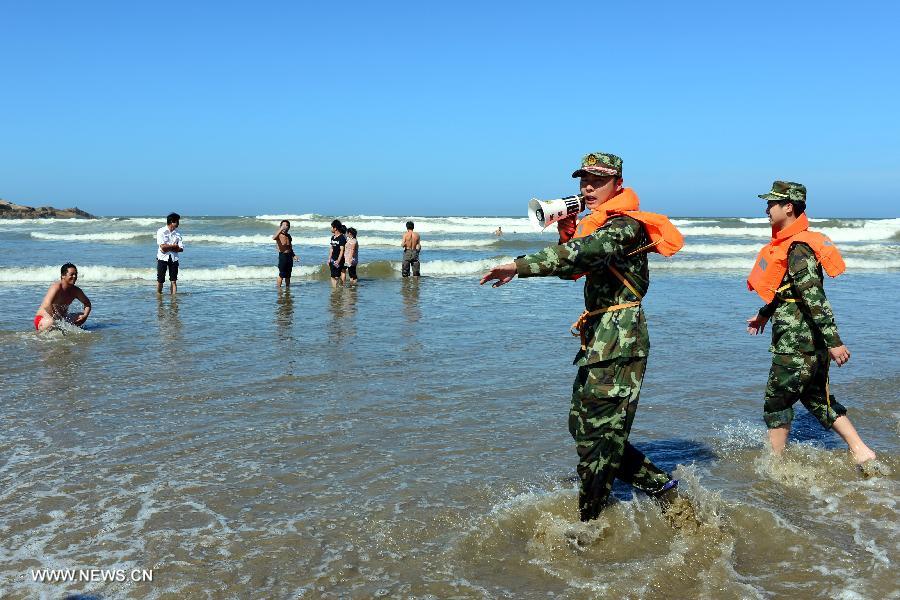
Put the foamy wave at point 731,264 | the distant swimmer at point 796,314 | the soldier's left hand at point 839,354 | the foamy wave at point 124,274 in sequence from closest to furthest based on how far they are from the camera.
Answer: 1. the soldier's left hand at point 839,354
2. the distant swimmer at point 796,314
3. the foamy wave at point 124,274
4. the foamy wave at point 731,264

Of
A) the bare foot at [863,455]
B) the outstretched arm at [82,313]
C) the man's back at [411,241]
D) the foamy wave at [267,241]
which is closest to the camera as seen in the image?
the bare foot at [863,455]

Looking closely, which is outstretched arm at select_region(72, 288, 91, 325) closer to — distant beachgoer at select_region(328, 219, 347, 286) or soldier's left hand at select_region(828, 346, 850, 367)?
distant beachgoer at select_region(328, 219, 347, 286)

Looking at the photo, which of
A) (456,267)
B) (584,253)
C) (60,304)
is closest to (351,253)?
(456,267)

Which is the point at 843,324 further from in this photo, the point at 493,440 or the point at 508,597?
the point at 508,597

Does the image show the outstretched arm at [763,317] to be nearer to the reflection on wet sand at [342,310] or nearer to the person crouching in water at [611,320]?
the person crouching in water at [611,320]

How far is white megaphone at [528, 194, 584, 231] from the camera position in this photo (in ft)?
12.5

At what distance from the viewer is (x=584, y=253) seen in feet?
11.1

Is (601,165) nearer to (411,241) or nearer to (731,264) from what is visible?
(411,241)

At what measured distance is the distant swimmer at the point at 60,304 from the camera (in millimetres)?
9789

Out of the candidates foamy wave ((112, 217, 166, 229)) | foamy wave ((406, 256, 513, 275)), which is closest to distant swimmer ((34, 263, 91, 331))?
foamy wave ((406, 256, 513, 275))

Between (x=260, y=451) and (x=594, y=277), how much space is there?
284cm

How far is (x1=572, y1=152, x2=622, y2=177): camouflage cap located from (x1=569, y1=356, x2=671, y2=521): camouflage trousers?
0.91 m

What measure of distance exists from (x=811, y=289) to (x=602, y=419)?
193 centimetres

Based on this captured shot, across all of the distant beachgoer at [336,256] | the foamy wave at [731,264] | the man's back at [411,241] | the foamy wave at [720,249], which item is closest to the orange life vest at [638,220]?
the distant beachgoer at [336,256]
